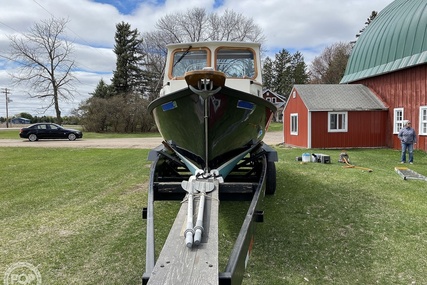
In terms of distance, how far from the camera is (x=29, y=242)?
4297mm

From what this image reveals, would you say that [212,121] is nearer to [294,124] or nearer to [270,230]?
[270,230]

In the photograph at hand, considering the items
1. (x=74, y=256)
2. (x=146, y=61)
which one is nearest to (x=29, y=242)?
(x=74, y=256)

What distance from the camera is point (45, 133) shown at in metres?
24.9

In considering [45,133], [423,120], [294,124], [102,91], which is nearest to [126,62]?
[102,91]

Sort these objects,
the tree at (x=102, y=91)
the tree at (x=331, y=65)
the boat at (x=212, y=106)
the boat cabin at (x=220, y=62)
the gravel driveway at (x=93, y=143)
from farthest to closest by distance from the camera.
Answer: the tree at (x=331, y=65) → the tree at (x=102, y=91) → the gravel driveway at (x=93, y=143) → the boat cabin at (x=220, y=62) → the boat at (x=212, y=106)

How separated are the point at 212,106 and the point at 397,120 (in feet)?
52.9

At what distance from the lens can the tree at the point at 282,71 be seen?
65375 mm

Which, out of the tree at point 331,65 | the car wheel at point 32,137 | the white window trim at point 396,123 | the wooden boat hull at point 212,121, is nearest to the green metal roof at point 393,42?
the white window trim at point 396,123

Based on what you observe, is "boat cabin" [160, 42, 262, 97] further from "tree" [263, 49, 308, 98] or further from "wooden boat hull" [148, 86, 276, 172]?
"tree" [263, 49, 308, 98]

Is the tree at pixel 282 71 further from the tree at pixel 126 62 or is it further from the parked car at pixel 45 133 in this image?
the parked car at pixel 45 133

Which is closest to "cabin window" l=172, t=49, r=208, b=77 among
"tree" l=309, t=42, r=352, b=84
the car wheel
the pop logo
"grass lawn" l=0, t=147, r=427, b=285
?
"grass lawn" l=0, t=147, r=427, b=285

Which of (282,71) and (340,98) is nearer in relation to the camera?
(340,98)

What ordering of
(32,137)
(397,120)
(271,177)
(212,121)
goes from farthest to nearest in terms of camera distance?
(32,137)
(397,120)
(271,177)
(212,121)

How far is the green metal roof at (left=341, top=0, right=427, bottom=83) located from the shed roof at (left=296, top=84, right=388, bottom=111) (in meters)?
1.18
